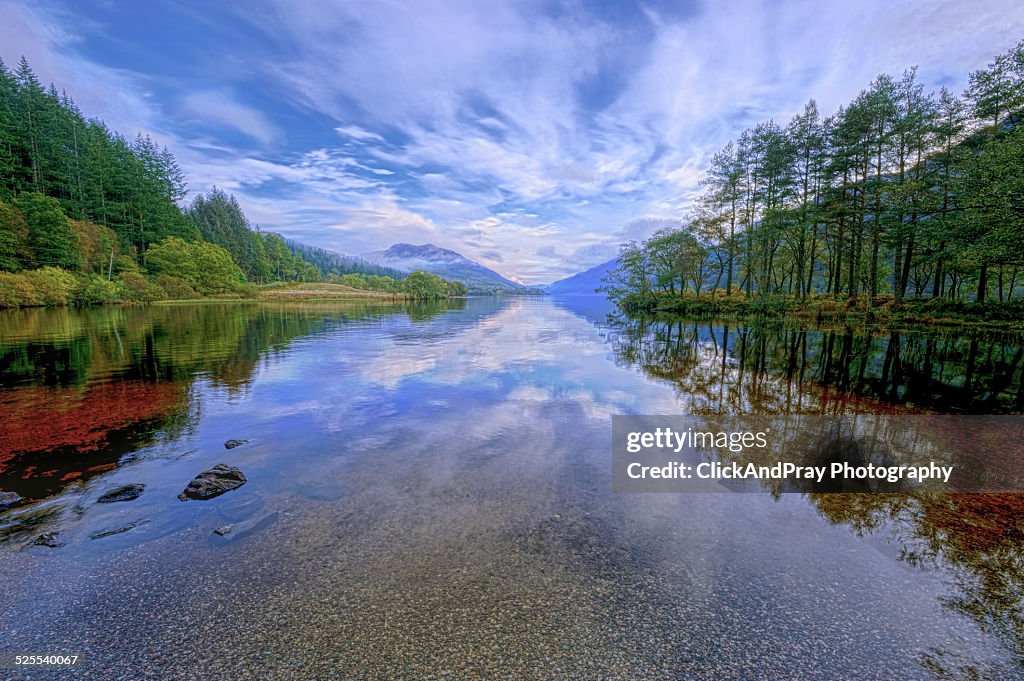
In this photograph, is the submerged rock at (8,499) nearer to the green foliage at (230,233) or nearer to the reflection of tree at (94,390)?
the reflection of tree at (94,390)

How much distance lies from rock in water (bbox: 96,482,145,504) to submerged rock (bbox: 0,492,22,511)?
1195mm

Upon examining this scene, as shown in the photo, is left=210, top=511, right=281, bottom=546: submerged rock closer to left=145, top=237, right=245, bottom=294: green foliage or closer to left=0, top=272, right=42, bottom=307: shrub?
left=0, top=272, right=42, bottom=307: shrub

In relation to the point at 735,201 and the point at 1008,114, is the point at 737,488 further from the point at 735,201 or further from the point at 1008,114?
the point at 735,201

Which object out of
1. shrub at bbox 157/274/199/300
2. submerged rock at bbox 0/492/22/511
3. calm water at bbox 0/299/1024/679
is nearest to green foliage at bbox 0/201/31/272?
shrub at bbox 157/274/199/300

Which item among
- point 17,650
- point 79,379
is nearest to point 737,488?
point 17,650

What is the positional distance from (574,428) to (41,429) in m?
13.4

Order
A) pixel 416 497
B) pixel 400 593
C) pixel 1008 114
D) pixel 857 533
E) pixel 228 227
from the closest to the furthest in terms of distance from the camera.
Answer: pixel 400 593 < pixel 857 533 < pixel 416 497 < pixel 1008 114 < pixel 228 227

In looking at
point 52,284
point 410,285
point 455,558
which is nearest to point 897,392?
point 455,558

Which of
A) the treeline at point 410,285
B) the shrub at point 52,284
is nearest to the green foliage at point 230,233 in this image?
the treeline at point 410,285

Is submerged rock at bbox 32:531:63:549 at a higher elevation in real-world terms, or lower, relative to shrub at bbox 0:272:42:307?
lower

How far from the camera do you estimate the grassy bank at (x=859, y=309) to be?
29.2 metres

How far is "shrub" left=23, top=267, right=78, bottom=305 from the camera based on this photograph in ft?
169

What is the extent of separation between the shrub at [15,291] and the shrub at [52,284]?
963 millimetres

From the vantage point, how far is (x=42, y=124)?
69625mm
